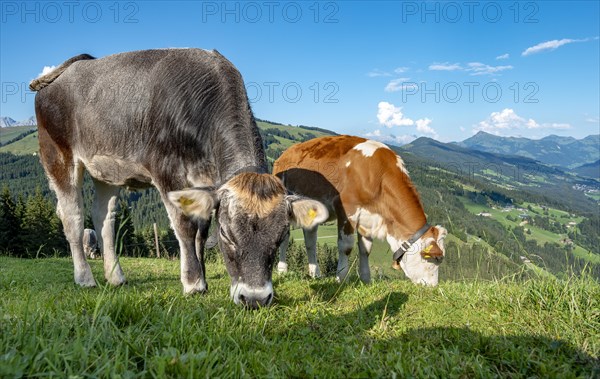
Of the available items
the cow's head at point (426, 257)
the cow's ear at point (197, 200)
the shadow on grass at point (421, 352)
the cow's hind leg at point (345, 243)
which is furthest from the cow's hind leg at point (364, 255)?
the cow's ear at point (197, 200)

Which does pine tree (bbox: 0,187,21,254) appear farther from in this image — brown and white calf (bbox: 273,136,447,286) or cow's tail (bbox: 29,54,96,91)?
brown and white calf (bbox: 273,136,447,286)

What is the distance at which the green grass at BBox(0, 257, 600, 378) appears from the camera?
226 cm

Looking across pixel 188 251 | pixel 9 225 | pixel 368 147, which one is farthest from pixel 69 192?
pixel 9 225

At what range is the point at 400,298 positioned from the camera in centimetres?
535

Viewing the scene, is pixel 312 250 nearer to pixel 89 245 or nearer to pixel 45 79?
pixel 45 79

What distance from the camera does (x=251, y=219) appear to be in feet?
14.2

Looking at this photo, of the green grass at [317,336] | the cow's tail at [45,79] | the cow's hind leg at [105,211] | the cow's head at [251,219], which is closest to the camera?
the green grass at [317,336]

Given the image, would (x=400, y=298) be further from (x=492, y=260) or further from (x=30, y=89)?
(x=30, y=89)

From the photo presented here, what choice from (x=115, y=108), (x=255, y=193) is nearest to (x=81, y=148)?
(x=115, y=108)

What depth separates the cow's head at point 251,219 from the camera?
4.25m

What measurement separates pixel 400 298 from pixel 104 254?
605cm

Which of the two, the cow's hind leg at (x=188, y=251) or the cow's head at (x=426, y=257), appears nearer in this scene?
the cow's hind leg at (x=188, y=251)

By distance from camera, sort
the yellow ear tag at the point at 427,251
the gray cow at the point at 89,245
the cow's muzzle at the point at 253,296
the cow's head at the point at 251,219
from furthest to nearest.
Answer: the gray cow at the point at 89,245, the yellow ear tag at the point at 427,251, the cow's head at the point at 251,219, the cow's muzzle at the point at 253,296

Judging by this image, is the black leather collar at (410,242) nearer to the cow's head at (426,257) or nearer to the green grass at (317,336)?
the cow's head at (426,257)
